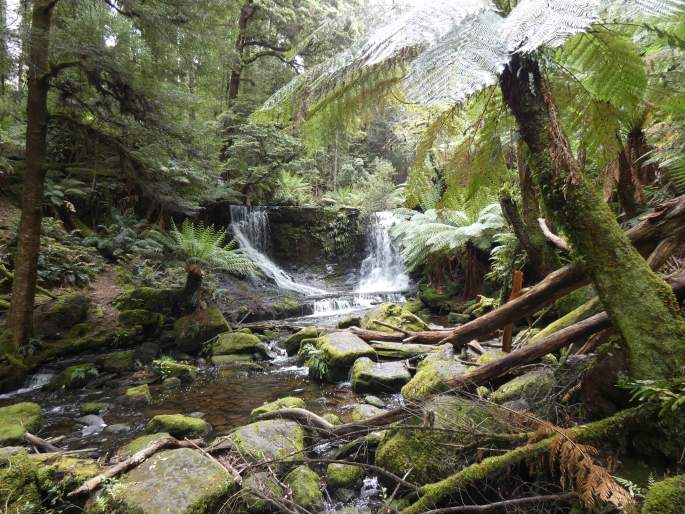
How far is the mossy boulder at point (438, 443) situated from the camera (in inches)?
75.7

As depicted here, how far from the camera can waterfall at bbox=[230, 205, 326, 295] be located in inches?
462

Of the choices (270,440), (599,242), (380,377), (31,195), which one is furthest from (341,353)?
(31,195)

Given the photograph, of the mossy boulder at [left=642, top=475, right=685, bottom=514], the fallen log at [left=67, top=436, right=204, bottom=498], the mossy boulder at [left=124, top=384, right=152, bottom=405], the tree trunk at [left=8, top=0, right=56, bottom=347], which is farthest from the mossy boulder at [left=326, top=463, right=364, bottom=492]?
the tree trunk at [left=8, top=0, right=56, bottom=347]

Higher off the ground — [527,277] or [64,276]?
[64,276]

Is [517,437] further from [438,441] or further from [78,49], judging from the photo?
[78,49]

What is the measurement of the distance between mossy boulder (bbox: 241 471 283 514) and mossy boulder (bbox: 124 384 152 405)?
2.74 m

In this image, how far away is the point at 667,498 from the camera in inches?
42.1

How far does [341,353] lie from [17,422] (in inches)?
127

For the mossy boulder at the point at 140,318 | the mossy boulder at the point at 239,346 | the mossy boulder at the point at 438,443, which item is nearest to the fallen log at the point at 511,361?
the mossy boulder at the point at 438,443

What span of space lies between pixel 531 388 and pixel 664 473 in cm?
100

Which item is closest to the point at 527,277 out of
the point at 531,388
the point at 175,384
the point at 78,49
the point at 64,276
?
the point at 531,388

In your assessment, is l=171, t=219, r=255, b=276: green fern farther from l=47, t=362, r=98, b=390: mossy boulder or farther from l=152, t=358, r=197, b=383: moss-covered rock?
l=47, t=362, r=98, b=390: mossy boulder

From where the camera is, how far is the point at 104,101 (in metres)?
5.35

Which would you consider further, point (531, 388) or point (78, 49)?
point (78, 49)
